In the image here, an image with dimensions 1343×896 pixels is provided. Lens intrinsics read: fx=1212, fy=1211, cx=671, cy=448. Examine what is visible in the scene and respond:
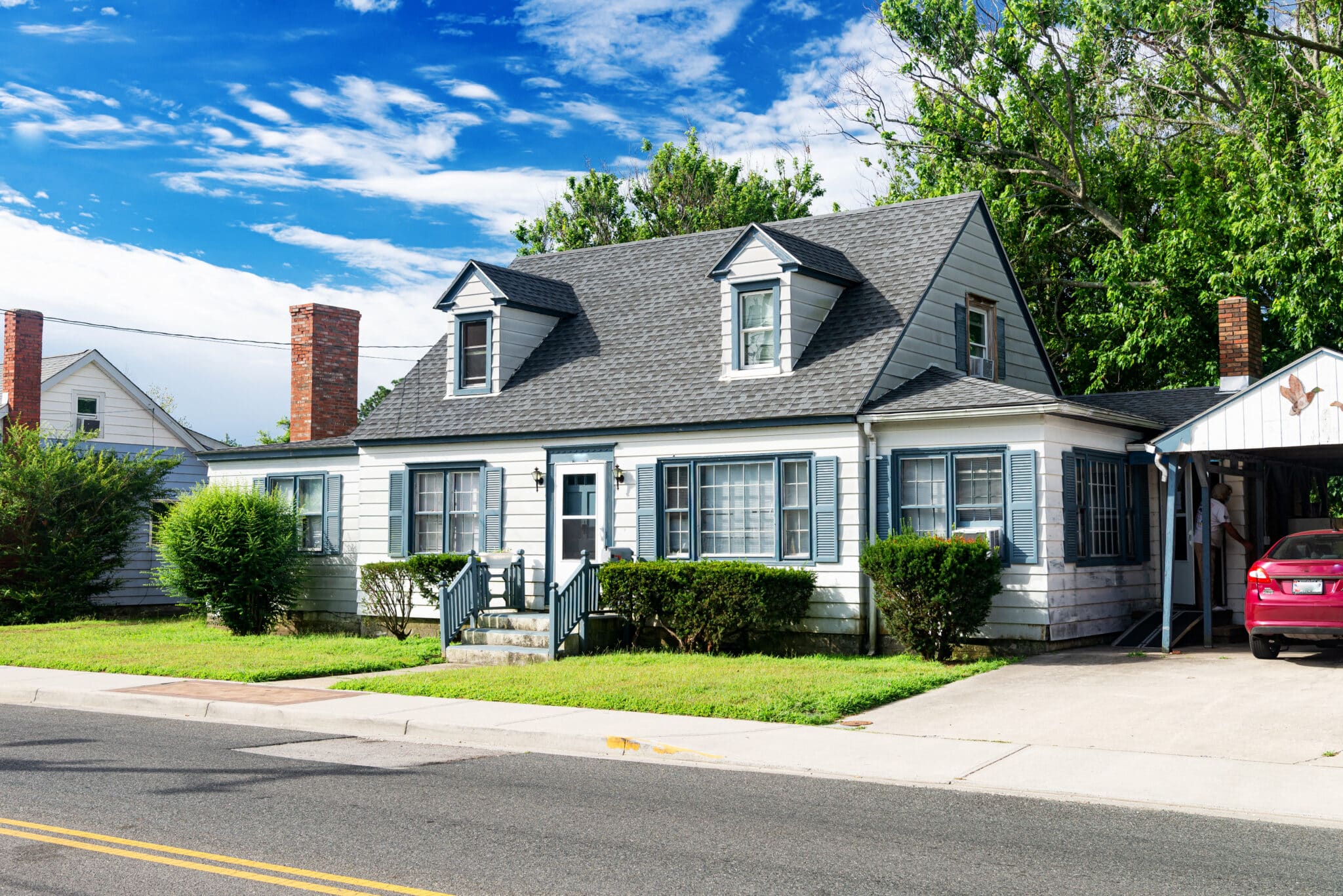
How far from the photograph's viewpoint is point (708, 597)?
16.6 meters

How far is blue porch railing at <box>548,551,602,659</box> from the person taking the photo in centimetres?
1667

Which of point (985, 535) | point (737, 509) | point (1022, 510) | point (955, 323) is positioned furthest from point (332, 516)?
point (1022, 510)

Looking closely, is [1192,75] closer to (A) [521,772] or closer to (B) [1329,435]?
(B) [1329,435]

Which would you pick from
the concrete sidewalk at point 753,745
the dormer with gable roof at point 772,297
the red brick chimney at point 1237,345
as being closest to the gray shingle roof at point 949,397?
the dormer with gable roof at point 772,297

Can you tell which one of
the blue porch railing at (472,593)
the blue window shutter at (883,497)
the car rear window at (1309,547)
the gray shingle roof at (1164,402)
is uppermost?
the gray shingle roof at (1164,402)

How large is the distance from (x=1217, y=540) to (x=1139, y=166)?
1359cm

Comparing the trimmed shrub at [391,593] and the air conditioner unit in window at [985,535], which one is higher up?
the air conditioner unit in window at [985,535]

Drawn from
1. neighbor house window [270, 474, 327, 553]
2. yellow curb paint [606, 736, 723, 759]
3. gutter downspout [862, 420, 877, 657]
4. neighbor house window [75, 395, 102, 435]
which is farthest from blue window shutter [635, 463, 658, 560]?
neighbor house window [75, 395, 102, 435]

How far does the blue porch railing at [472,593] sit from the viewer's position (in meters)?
18.1

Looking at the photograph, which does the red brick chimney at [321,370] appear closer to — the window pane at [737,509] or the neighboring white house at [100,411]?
the neighboring white house at [100,411]

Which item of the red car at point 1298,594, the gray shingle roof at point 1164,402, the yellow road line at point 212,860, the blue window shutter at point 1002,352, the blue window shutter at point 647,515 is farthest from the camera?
the blue window shutter at point 1002,352

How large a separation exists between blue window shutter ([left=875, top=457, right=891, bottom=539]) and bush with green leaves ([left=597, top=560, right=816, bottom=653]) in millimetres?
1186

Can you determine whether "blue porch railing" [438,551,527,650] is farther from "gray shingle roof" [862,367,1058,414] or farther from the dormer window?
"gray shingle roof" [862,367,1058,414]

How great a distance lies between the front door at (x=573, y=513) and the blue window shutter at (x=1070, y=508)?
22.9 ft
